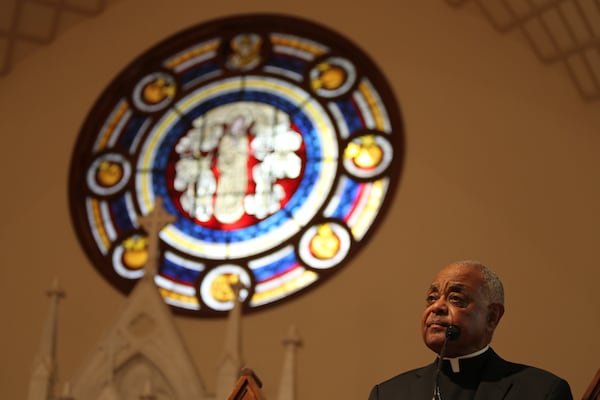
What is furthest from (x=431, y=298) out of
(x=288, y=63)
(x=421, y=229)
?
(x=288, y=63)

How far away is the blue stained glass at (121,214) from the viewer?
1031 centimetres

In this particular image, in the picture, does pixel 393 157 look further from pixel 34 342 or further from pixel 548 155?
pixel 34 342

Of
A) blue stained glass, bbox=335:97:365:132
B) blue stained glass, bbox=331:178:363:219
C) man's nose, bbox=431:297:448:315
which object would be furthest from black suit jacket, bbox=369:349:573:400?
blue stained glass, bbox=335:97:365:132

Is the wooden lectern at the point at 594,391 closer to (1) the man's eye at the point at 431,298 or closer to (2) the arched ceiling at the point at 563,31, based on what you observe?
(1) the man's eye at the point at 431,298

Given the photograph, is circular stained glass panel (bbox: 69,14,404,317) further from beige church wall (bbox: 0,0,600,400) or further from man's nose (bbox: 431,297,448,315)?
man's nose (bbox: 431,297,448,315)

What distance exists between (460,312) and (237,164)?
695 cm

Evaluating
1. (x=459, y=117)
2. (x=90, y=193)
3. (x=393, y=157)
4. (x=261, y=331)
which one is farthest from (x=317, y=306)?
(x=90, y=193)

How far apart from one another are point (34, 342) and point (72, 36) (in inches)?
137

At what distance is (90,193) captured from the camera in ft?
34.7

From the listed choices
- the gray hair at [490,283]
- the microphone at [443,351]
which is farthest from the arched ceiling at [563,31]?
the microphone at [443,351]

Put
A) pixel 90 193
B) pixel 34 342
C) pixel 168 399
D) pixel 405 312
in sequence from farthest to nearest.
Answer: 1. pixel 90 193
2. pixel 34 342
3. pixel 405 312
4. pixel 168 399

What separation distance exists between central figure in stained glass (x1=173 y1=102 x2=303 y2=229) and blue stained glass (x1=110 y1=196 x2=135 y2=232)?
522 millimetres

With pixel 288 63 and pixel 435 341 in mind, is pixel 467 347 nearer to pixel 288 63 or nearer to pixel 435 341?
pixel 435 341

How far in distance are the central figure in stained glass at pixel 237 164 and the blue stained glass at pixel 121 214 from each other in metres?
0.52
